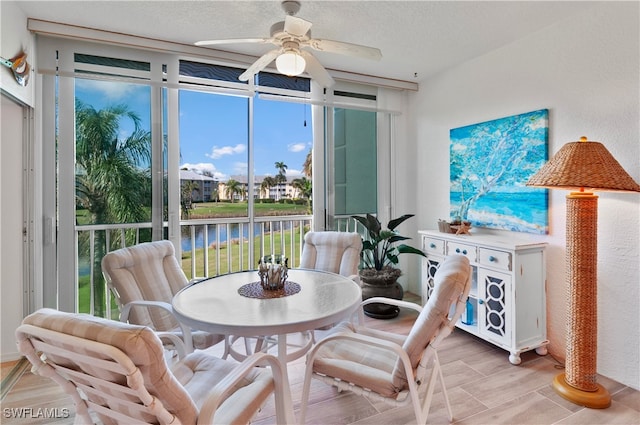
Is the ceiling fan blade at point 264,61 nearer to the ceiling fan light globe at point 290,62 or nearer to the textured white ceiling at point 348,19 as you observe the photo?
the ceiling fan light globe at point 290,62

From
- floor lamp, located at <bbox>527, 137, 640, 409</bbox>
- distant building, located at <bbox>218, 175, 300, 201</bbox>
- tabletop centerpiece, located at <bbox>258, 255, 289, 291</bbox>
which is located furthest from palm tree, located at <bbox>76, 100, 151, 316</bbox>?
floor lamp, located at <bbox>527, 137, 640, 409</bbox>

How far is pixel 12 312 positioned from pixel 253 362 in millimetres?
2363

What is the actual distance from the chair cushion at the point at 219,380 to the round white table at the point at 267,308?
0.21 metres

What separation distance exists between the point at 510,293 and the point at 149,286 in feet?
8.27

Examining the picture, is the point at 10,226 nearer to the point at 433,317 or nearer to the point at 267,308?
the point at 267,308

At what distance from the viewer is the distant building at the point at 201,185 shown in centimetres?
341

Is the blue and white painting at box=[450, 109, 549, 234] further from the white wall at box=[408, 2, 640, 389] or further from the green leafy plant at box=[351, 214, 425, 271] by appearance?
the green leafy plant at box=[351, 214, 425, 271]

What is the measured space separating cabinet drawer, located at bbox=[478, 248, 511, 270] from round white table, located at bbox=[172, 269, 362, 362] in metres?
1.27

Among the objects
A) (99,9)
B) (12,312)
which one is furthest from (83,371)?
(99,9)

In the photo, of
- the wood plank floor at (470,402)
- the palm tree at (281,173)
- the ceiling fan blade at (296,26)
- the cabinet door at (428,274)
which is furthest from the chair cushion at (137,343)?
the palm tree at (281,173)

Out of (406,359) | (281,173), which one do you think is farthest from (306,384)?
(281,173)

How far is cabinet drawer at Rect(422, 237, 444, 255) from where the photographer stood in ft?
10.4

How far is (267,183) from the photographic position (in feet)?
13.1

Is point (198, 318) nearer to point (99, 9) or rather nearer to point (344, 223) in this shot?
point (99, 9)
